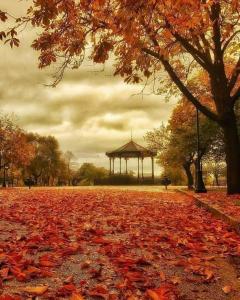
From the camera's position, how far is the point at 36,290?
181 inches

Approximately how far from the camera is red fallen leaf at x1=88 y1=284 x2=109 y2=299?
4531 millimetres

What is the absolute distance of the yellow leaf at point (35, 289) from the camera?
4566 mm

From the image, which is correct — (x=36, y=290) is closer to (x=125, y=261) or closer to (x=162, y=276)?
(x=162, y=276)

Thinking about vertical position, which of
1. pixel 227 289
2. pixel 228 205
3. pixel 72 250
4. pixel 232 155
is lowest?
pixel 227 289

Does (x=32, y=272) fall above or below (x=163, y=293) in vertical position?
above

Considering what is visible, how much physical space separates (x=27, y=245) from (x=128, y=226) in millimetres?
3411

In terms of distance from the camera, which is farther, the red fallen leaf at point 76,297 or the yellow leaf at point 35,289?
the yellow leaf at point 35,289

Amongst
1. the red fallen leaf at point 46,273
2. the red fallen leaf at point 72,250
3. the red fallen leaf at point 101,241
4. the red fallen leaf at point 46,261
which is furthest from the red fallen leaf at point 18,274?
the red fallen leaf at point 101,241

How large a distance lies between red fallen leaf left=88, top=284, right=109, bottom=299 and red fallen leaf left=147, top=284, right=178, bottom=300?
1.40 feet

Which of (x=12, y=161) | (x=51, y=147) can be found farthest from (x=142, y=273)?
(x=51, y=147)

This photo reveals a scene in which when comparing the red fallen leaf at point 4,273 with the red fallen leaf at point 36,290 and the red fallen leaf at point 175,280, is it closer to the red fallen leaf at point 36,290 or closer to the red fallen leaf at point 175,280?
the red fallen leaf at point 36,290

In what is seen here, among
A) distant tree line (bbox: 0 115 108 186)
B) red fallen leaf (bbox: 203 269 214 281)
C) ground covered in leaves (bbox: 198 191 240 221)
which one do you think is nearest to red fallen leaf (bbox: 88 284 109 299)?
red fallen leaf (bbox: 203 269 214 281)

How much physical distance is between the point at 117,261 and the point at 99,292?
4.98 feet

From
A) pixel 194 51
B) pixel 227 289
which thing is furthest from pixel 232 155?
pixel 227 289
